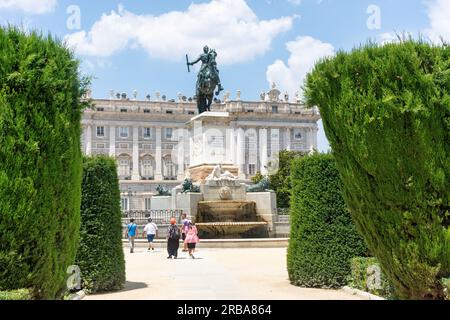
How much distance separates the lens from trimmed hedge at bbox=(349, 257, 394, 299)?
927 centimetres

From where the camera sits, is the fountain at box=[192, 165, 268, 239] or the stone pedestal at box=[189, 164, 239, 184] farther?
the stone pedestal at box=[189, 164, 239, 184]

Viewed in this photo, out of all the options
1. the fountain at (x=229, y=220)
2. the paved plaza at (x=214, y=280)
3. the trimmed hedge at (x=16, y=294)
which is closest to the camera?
the trimmed hedge at (x=16, y=294)

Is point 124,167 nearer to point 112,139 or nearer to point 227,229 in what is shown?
point 112,139

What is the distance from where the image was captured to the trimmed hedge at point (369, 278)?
9273 mm

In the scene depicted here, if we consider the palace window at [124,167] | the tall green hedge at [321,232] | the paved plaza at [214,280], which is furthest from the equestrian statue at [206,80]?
the palace window at [124,167]

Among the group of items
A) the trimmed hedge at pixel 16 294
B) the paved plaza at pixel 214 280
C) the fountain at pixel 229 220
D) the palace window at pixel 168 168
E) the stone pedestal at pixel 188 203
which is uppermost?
the palace window at pixel 168 168

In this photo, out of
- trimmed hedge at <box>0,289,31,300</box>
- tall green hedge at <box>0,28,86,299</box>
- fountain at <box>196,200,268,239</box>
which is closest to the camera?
trimmed hedge at <box>0,289,31,300</box>

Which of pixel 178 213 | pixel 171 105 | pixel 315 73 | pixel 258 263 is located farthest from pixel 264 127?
pixel 315 73

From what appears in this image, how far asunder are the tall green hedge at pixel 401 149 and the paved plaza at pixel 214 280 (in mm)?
3323

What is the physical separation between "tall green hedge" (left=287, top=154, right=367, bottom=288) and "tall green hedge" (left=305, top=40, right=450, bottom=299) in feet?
13.5

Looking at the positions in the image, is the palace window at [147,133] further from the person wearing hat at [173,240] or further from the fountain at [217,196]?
the person wearing hat at [173,240]

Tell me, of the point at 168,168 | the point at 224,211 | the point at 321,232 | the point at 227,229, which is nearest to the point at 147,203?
the point at 168,168

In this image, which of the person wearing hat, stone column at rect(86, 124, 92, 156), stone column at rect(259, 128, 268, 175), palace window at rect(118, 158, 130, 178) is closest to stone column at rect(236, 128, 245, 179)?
stone column at rect(259, 128, 268, 175)

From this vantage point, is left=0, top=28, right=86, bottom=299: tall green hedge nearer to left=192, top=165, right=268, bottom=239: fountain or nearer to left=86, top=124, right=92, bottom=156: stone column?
left=192, top=165, right=268, bottom=239: fountain
